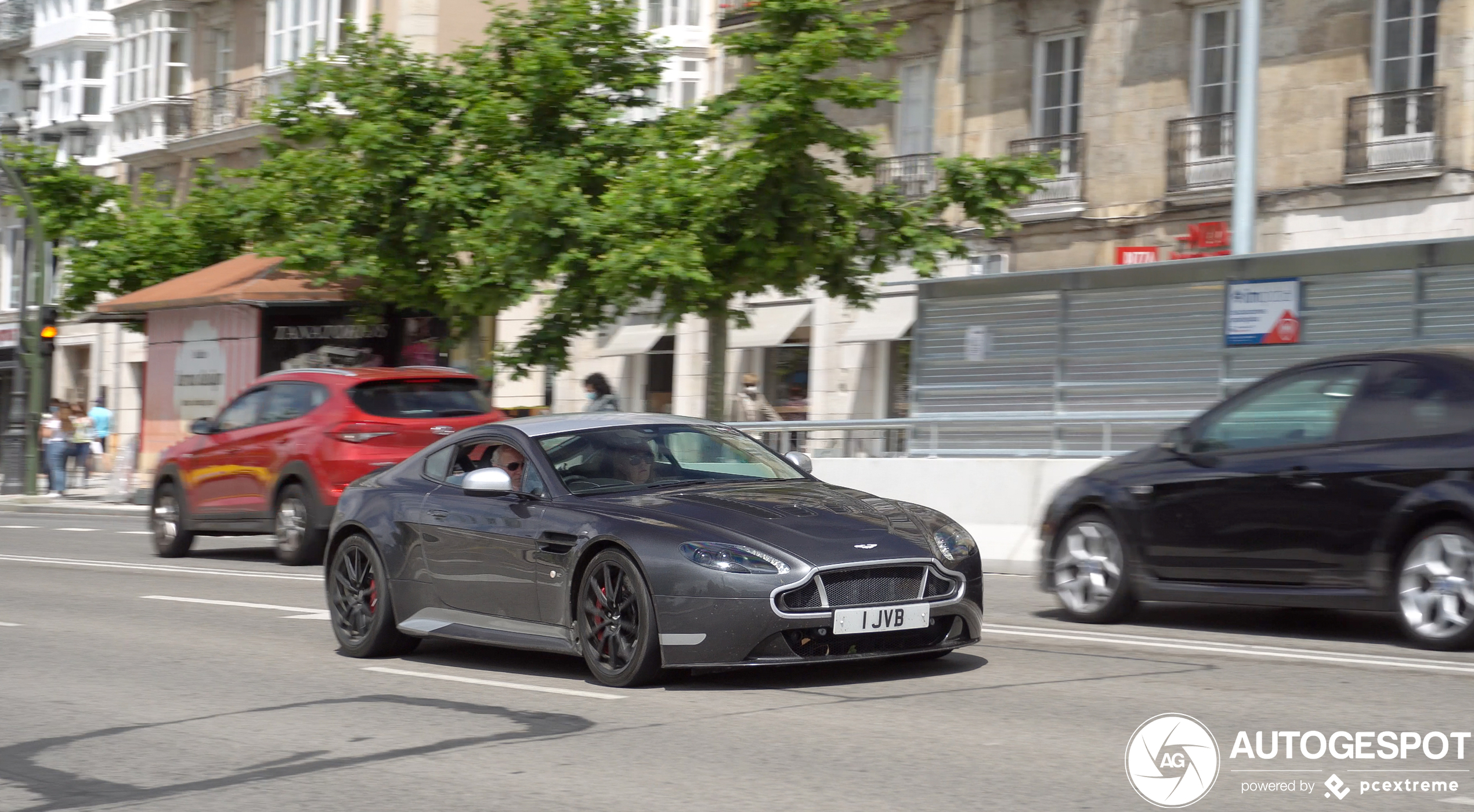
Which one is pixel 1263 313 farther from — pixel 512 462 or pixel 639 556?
pixel 639 556

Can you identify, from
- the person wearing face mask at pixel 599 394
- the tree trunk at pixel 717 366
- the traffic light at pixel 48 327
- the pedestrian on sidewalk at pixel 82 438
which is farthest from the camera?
the pedestrian on sidewalk at pixel 82 438

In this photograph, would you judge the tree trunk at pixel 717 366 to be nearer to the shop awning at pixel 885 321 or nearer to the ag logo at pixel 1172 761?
the shop awning at pixel 885 321

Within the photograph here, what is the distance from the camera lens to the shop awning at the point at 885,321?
1203 inches

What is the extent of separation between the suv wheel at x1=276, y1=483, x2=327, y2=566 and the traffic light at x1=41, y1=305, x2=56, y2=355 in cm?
1847

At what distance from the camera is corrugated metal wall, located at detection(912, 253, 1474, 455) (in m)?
16.3

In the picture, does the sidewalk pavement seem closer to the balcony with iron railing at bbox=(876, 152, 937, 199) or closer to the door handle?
the balcony with iron railing at bbox=(876, 152, 937, 199)

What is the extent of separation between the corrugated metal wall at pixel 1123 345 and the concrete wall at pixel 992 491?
2.56 feet

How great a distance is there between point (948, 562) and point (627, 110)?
19410 mm

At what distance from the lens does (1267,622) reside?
1128 centimetres

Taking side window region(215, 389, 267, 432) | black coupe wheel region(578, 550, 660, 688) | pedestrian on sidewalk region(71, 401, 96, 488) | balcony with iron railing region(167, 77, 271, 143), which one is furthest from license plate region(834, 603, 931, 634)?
balcony with iron railing region(167, 77, 271, 143)

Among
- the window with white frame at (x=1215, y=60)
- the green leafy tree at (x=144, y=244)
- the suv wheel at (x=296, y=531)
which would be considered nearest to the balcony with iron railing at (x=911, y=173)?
the window with white frame at (x=1215, y=60)

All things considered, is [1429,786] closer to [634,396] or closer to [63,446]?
[634,396]

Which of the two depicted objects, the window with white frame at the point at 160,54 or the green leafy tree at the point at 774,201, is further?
the window with white frame at the point at 160,54

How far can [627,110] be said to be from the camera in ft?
89.1
